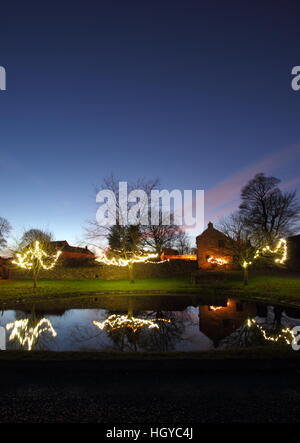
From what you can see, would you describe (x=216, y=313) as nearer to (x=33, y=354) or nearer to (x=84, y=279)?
(x=33, y=354)

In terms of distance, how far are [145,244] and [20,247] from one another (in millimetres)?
17636

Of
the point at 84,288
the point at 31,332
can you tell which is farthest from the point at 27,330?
the point at 84,288

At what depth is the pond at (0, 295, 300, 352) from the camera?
8750 mm

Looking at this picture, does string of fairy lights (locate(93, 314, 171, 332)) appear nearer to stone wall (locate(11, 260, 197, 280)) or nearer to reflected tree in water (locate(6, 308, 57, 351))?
reflected tree in water (locate(6, 308, 57, 351))

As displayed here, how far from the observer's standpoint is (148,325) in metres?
11.3

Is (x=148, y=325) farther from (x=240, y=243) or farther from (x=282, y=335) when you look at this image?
(x=240, y=243)

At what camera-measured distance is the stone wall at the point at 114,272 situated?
32.9 metres

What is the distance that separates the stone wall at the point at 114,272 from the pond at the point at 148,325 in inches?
606

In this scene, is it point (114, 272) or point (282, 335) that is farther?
point (114, 272)

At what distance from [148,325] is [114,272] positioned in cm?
2194

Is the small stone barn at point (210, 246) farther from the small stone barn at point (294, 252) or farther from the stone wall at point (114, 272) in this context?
the small stone barn at point (294, 252)

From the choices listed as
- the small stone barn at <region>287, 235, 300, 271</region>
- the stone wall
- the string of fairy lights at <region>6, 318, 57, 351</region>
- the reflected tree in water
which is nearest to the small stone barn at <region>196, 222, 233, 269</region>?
the stone wall

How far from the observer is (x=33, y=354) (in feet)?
21.9
